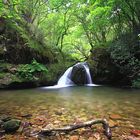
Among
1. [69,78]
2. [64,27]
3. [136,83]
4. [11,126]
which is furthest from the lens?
[64,27]

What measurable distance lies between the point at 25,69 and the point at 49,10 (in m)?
8.17

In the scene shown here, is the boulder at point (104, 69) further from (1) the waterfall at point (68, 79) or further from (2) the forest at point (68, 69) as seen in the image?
(1) the waterfall at point (68, 79)

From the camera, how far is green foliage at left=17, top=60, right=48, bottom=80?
38.5 feet

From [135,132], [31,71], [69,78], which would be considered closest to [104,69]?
[69,78]

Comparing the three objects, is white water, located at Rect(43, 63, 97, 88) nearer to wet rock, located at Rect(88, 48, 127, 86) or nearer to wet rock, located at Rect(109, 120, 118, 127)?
wet rock, located at Rect(88, 48, 127, 86)

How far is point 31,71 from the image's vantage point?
12.0m

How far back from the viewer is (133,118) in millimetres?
4863

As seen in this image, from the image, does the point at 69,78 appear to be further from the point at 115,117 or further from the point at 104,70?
the point at 115,117

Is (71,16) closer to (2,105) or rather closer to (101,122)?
(2,105)

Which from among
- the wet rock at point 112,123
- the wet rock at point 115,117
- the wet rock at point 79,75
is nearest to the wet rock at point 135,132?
the wet rock at point 112,123

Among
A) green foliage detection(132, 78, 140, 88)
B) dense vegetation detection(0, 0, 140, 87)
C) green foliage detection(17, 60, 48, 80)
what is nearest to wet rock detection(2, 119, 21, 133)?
dense vegetation detection(0, 0, 140, 87)

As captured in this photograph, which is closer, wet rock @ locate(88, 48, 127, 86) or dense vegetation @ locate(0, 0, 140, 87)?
dense vegetation @ locate(0, 0, 140, 87)

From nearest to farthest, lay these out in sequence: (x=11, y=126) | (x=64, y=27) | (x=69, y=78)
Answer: (x=11, y=126)
(x=69, y=78)
(x=64, y=27)

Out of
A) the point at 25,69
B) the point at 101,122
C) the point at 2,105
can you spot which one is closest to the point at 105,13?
the point at 25,69
